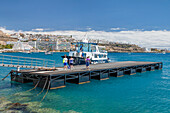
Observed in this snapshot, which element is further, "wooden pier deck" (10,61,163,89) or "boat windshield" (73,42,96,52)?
"boat windshield" (73,42,96,52)

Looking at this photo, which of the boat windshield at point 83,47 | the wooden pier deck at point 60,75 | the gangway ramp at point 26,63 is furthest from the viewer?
the boat windshield at point 83,47

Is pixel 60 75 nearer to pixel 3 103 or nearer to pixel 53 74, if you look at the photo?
pixel 53 74

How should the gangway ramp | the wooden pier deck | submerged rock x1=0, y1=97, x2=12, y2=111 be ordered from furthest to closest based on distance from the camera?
the gangway ramp
the wooden pier deck
submerged rock x1=0, y1=97, x2=12, y2=111

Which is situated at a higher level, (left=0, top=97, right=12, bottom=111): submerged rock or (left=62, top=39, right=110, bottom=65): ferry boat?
(left=62, top=39, right=110, bottom=65): ferry boat

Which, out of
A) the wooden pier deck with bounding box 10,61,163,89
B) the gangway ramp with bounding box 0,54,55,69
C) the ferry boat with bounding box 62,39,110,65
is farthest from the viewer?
the ferry boat with bounding box 62,39,110,65

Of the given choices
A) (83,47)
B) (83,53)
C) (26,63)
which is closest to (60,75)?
(26,63)

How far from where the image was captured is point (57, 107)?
1362 centimetres

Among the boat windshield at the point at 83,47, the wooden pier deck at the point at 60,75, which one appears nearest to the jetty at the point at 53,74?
the wooden pier deck at the point at 60,75

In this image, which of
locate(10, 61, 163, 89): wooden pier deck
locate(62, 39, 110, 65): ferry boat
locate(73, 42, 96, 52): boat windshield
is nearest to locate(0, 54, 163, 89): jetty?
locate(10, 61, 163, 89): wooden pier deck

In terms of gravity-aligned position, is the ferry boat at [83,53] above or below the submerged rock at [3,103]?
above

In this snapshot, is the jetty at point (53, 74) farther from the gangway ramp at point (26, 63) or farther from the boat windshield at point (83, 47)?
the boat windshield at point (83, 47)

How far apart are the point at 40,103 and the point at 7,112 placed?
291 centimetres

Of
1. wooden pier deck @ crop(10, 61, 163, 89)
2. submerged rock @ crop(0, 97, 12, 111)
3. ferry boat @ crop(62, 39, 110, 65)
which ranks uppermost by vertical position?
ferry boat @ crop(62, 39, 110, 65)

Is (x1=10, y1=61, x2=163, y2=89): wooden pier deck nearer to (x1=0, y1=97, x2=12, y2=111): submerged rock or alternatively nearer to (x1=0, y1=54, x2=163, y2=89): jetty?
(x1=0, y1=54, x2=163, y2=89): jetty
